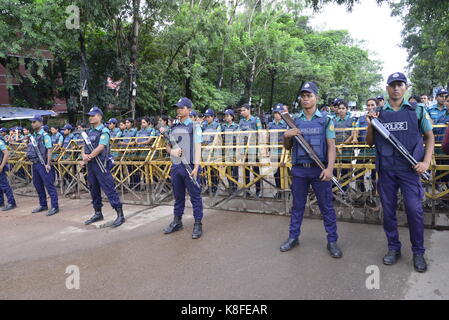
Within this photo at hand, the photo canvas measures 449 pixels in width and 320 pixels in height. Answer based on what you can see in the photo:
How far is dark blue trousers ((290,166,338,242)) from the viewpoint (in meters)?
3.74

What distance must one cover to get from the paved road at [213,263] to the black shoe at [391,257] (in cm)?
6

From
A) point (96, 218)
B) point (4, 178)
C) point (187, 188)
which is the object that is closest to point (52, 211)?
point (96, 218)

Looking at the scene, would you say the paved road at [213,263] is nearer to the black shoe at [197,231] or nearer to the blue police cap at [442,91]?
the black shoe at [197,231]

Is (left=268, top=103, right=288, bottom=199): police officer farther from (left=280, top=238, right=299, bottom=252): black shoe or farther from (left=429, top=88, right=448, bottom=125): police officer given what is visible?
(left=429, top=88, right=448, bottom=125): police officer

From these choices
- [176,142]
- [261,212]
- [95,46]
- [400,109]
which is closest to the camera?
[400,109]

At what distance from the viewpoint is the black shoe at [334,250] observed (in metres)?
3.62

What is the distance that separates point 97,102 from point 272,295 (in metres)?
15.2

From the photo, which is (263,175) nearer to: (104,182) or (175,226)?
(175,226)

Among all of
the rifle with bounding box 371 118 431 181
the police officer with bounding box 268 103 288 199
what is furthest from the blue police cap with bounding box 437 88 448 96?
the rifle with bounding box 371 118 431 181

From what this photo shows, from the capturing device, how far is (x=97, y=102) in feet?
52.2

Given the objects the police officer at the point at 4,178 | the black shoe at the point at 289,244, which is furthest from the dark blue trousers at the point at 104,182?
the black shoe at the point at 289,244

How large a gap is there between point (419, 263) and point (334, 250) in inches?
32.7
